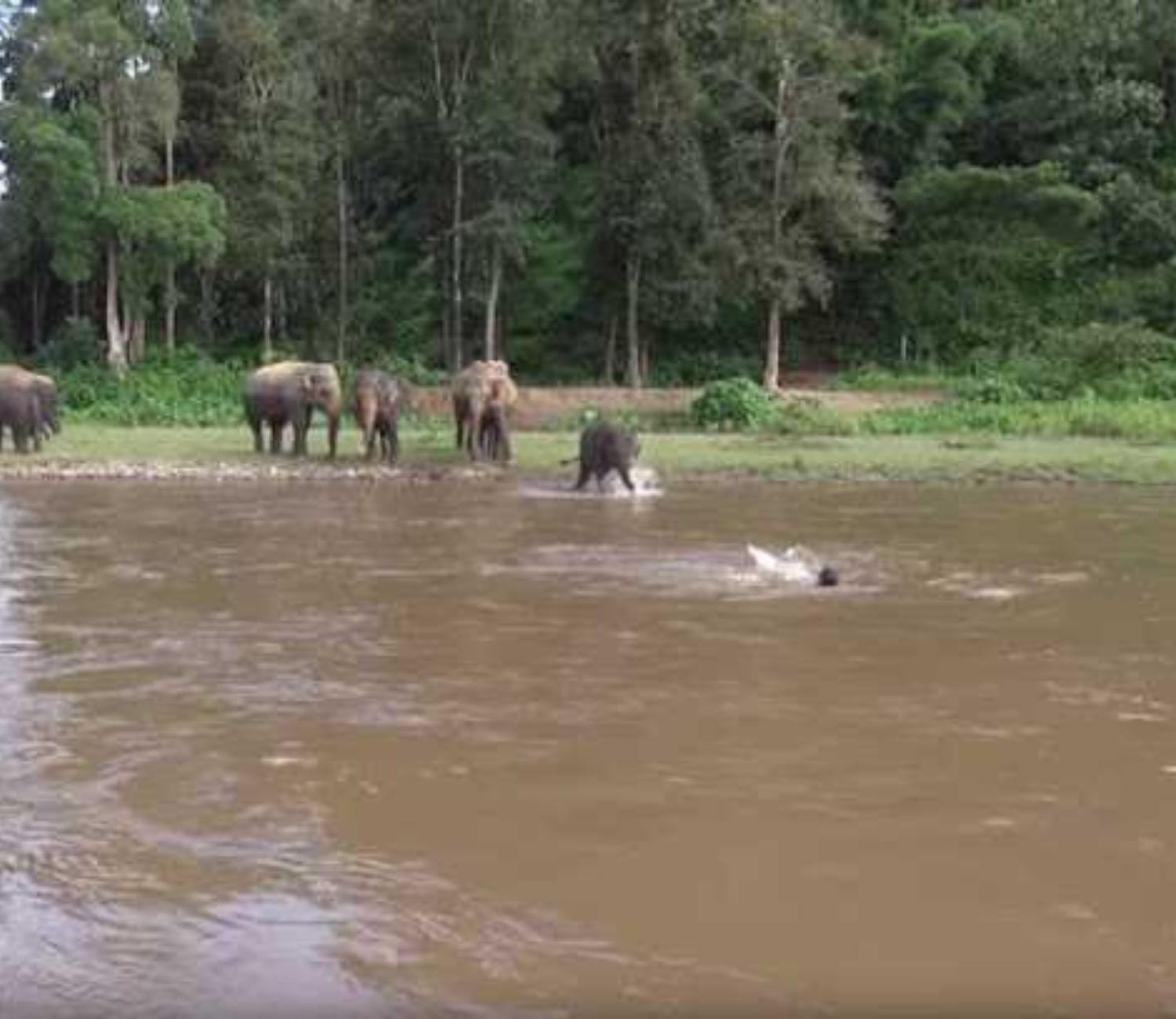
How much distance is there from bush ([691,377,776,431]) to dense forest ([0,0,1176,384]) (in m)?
7.16

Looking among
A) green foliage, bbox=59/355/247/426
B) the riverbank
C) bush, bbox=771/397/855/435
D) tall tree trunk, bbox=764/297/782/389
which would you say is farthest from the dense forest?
the riverbank

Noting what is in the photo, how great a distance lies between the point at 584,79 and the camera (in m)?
42.7

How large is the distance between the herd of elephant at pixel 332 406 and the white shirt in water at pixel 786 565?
8.31 m

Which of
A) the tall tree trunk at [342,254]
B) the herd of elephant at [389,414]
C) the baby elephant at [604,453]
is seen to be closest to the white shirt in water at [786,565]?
the baby elephant at [604,453]

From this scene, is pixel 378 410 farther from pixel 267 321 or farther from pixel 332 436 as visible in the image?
pixel 267 321

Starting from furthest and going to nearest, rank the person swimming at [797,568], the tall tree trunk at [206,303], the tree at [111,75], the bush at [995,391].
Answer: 1. the tall tree trunk at [206,303]
2. the tree at [111,75]
3. the bush at [995,391]
4. the person swimming at [797,568]

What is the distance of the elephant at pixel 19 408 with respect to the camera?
1097 inches

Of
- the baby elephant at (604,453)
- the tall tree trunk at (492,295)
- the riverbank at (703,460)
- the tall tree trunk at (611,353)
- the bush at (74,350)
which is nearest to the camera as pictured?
the baby elephant at (604,453)

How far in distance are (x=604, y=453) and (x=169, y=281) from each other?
23.6 metres

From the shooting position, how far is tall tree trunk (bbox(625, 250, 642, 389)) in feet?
138

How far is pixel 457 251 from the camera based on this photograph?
41781 mm

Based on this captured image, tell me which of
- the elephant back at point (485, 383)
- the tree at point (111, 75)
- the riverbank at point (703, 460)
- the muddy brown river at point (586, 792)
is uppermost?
the tree at point (111, 75)

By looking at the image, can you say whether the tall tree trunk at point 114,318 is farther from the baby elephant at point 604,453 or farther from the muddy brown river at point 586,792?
the muddy brown river at point 586,792

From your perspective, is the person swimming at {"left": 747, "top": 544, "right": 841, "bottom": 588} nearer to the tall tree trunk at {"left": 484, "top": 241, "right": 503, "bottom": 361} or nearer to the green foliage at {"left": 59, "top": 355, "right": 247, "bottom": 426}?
the green foliage at {"left": 59, "top": 355, "right": 247, "bottom": 426}
